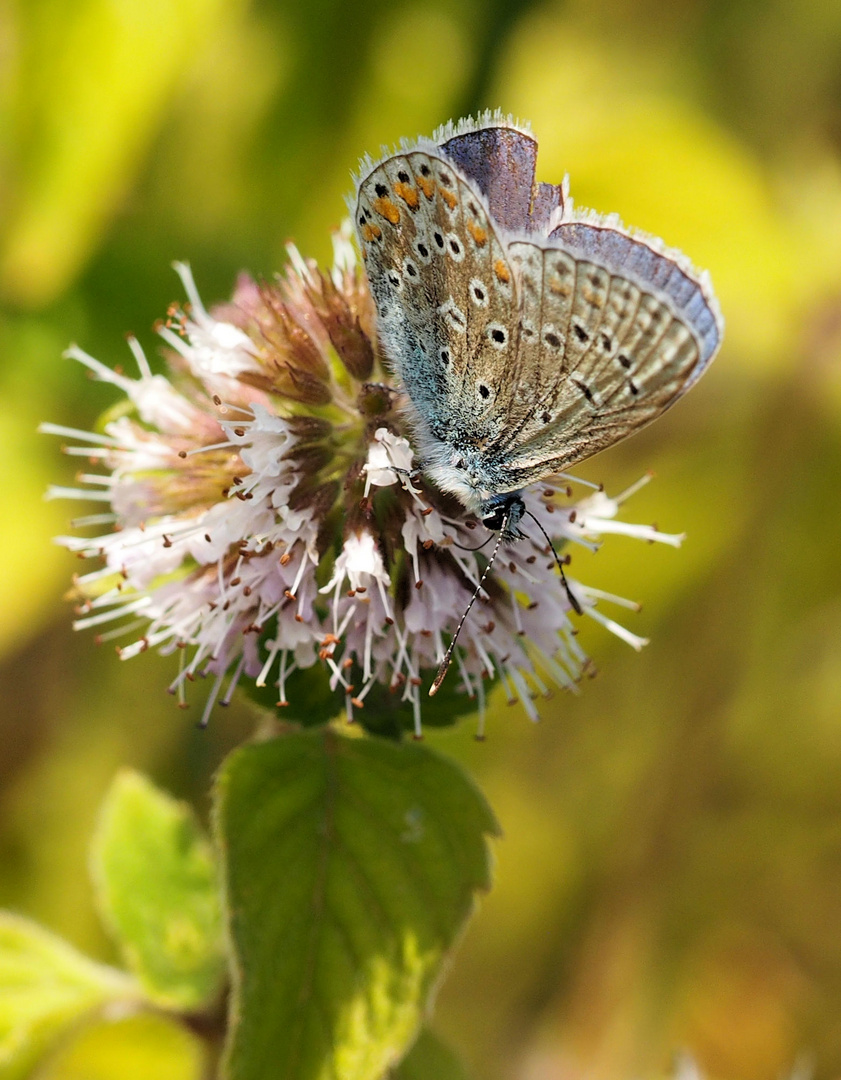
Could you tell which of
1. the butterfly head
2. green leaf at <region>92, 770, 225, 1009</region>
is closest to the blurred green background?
green leaf at <region>92, 770, 225, 1009</region>

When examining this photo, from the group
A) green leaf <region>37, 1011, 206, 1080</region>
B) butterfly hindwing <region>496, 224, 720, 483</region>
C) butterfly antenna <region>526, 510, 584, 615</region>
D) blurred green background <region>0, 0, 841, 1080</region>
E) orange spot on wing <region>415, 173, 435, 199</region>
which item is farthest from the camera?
blurred green background <region>0, 0, 841, 1080</region>

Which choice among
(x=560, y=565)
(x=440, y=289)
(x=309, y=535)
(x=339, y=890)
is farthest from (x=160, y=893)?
(x=440, y=289)

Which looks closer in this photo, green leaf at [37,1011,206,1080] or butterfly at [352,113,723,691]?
butterfly at [352,113,723,691]

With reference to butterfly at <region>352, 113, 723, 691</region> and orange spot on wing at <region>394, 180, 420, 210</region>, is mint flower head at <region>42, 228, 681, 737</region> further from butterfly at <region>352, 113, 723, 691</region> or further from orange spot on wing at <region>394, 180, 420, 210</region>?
orange spot on wing at <region>394, 180, 420, 210</region>

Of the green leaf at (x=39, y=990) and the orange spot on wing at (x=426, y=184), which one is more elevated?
the orange spot on wing at (x=426, y=184)

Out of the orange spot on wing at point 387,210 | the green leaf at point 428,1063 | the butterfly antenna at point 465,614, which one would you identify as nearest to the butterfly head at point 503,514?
the butterfly antenna at point 465,614

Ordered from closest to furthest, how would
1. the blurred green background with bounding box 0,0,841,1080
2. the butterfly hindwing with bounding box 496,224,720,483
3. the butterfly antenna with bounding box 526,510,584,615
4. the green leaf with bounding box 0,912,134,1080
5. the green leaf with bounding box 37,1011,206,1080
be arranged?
the butterfly hindwing with bounding box 496,224,720,483 → the butterfly antenna with bounding box 526,510,584,615 → the green leaf with bounding box 0,912,134,1080 → the green leaf with bounding box 37,1011,206,1080 → the blurred green background with bounding box 0,0,841,1080

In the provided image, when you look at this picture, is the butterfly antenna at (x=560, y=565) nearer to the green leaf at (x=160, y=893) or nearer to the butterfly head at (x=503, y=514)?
the butterfly head at (x=503, y=514)

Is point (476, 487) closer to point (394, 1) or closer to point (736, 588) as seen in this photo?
point (736, 588)
